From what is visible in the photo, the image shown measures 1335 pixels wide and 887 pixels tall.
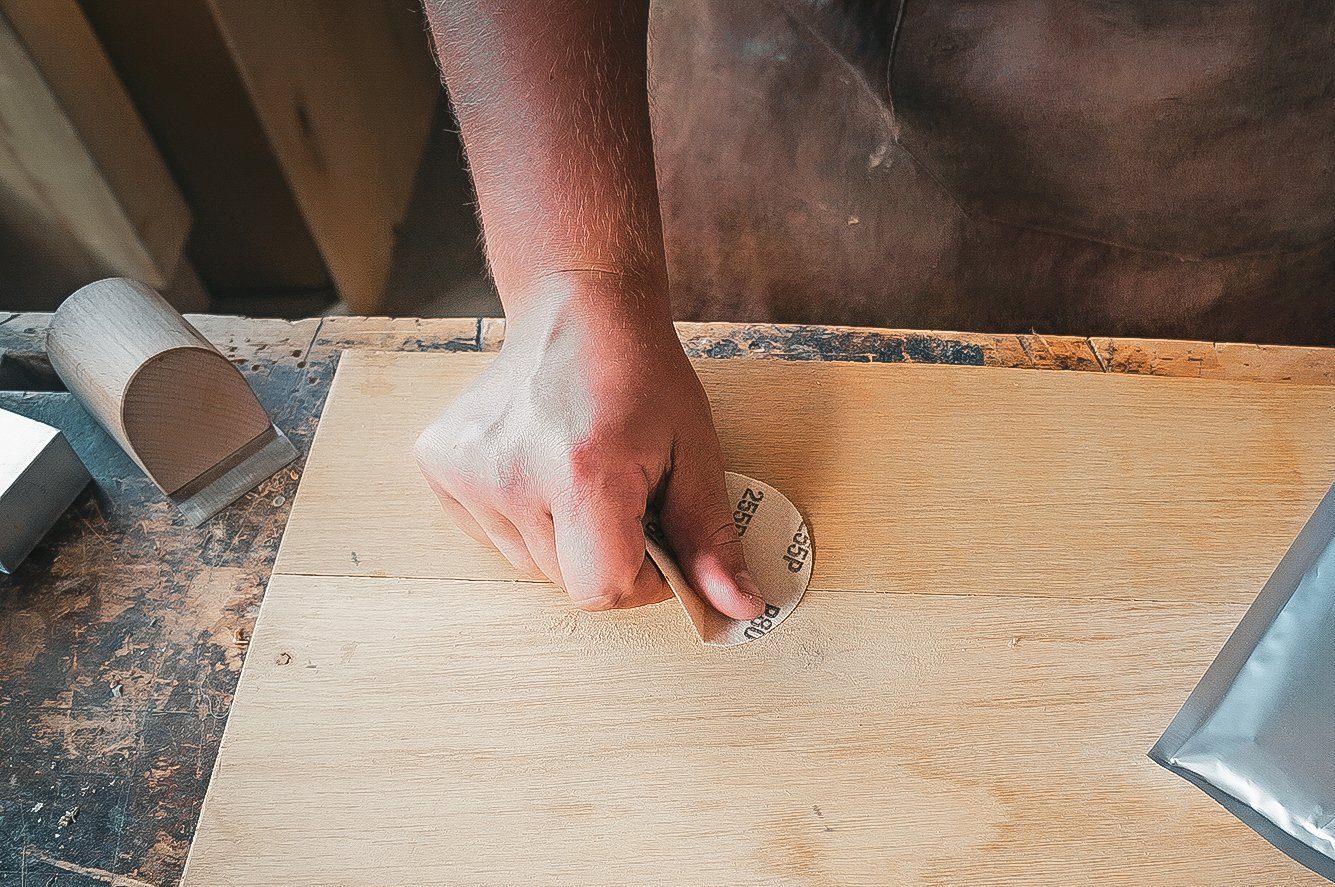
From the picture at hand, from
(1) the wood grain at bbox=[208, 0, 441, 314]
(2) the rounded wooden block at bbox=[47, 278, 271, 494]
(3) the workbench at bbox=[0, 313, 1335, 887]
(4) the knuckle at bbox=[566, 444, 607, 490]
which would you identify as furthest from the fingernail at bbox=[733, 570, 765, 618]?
(1) the wood grain at bbox=[208, 0, 441, 314]

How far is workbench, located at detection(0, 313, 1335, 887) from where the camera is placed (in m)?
0.69

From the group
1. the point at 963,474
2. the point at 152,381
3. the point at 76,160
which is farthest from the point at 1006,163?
the point at 76,160

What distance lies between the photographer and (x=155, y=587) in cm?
81

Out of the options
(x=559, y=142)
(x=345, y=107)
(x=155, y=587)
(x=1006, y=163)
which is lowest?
(x=345, y=107)

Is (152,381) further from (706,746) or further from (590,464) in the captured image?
(706,746)

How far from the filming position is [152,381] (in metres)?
0.76

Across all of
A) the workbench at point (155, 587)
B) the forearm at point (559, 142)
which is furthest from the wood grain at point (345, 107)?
the forearm at point (559, 142)

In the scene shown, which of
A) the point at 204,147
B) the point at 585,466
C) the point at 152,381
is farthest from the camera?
the point at 204,147

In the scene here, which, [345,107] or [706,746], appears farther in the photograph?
[345,107]

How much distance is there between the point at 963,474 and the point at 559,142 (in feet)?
1.45

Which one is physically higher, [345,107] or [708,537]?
[708,537]

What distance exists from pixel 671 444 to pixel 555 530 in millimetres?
112

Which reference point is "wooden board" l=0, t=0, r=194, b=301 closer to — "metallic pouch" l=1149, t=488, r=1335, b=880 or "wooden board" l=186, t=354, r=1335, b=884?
"wooden board" l=186, t=354, r=1335, b=884

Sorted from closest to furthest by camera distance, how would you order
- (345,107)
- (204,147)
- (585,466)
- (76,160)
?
(585,466), (76,160), (204,147), (345,107)
